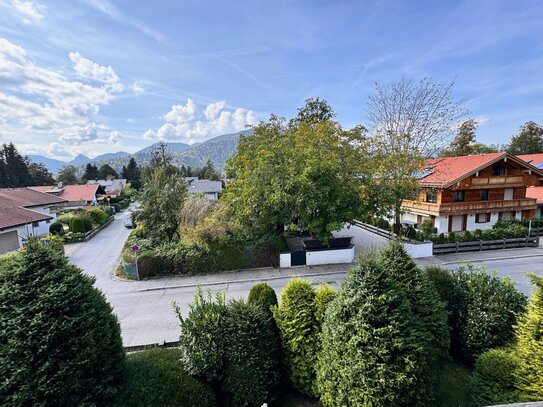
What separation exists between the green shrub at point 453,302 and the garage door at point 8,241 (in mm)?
28684

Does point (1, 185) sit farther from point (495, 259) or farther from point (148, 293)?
point (495, 259)

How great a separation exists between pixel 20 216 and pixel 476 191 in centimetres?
3997

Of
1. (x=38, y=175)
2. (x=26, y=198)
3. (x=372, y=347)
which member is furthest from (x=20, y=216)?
(x=38, y=175)

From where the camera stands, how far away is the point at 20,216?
2295cm

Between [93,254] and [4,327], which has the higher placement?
[4,327]

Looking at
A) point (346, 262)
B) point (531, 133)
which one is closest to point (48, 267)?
point (346, 262)

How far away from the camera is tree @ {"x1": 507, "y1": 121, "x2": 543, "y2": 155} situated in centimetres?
4503

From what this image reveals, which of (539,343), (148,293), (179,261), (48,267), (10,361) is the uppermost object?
(48,267)

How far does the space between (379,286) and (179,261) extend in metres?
12.6

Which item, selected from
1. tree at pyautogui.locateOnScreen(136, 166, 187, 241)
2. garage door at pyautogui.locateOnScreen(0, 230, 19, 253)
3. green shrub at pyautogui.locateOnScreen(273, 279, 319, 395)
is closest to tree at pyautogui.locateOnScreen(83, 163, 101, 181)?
garage door at pyautogui.locateOnScreen(0, 230, 19, 253)

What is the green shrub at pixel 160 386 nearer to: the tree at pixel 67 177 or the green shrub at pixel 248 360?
the green shrub at pixel 248 360

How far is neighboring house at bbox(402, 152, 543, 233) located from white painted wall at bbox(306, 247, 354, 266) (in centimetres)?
1025

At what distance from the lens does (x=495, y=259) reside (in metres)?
16.7

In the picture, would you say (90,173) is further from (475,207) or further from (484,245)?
(484,245)
